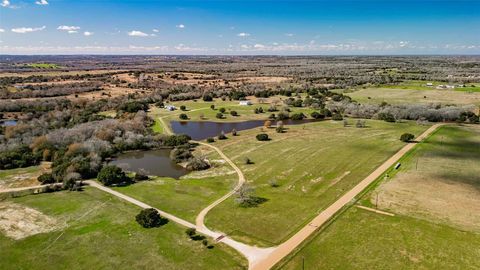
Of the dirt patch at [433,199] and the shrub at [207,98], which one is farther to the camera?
the shrub at [207,98]

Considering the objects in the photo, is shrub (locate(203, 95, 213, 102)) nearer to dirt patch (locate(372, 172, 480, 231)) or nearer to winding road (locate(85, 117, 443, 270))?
winding road (locate(85, 117, 443, 270))

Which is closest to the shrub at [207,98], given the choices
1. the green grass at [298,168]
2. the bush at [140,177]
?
the green grass at [298,168]

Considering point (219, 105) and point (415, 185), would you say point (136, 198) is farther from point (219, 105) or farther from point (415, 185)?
point (219, 105)

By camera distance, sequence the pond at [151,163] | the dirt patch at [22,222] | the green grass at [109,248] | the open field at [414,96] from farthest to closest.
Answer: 1. the open field at [414,96]
2. the pond at [151,163]
3. the dirt patch at [22,222]
4. the green grass at [109,248]

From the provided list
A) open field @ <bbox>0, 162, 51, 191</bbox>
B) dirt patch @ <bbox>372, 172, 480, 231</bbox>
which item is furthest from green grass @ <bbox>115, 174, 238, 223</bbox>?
dirt patch @ <bbox>372, 172, 480, 231</bbox>

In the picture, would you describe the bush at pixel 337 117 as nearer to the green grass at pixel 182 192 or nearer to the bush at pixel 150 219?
the green grass at pixel 182 192
